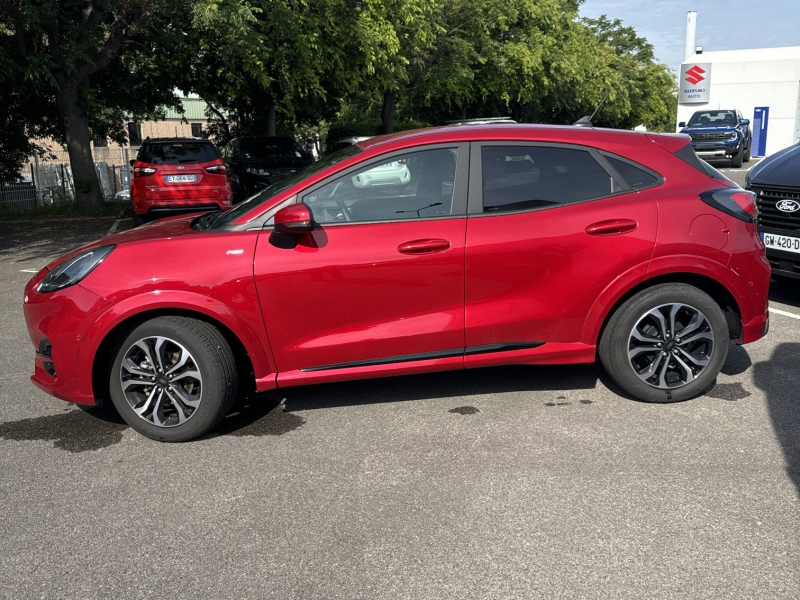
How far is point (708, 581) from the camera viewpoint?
2955mm

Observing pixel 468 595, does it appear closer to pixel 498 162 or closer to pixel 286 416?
pixel 286 416

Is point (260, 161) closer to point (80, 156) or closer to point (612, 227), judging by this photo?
point (80, 156)

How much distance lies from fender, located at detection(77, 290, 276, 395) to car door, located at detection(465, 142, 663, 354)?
1.23m

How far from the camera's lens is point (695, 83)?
49.8 meters

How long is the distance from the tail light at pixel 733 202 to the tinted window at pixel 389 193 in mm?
1577

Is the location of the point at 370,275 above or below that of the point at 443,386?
above

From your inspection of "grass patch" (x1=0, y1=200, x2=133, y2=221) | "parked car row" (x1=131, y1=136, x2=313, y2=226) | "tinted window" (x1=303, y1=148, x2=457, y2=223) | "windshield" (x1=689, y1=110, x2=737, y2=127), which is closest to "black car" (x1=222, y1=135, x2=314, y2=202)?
"grass patch" (x1=0, y1=200, x2=133, y2=221)

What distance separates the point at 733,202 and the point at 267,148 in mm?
15421

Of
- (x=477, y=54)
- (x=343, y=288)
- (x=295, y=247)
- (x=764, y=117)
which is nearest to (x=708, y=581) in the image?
(x=343, y=288)

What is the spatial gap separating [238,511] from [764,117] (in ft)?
177

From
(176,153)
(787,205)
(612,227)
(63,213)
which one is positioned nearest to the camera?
(612,227)

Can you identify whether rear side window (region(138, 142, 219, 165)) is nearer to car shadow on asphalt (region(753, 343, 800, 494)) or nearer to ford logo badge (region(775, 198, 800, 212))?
ford logo badge (region(775, 198, 800, 212))

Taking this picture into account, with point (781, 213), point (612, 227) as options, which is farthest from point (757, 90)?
point (612, 227)

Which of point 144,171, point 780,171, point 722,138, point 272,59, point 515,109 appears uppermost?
point 272,59
